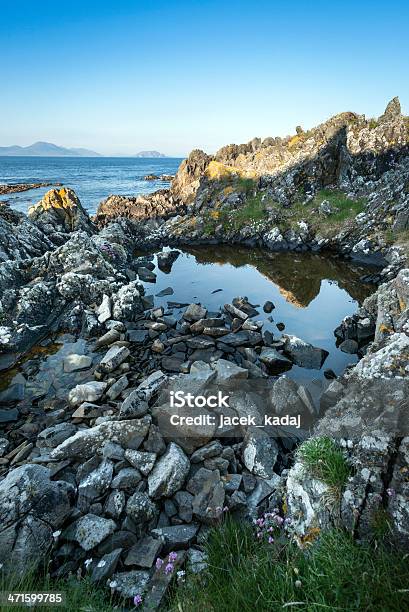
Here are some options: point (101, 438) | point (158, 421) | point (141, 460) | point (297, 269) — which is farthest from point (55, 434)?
point (297, 269)

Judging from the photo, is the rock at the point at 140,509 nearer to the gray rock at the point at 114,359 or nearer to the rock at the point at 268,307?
the gray rock at the point at 114,359

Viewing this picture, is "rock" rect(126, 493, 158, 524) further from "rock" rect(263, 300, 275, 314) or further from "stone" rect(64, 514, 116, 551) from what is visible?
"rock" rect(263, 300, 275, 314)

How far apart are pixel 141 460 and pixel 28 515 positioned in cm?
215

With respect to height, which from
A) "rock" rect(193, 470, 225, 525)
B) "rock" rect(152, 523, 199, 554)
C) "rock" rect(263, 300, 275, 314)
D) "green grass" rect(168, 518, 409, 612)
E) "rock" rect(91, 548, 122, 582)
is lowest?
"rock" rect(263, 300, 275, 314)

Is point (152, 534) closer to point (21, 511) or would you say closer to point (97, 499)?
point (97, 499)

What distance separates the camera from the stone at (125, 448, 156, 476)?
22.7 ft

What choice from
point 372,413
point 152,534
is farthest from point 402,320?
point 152,534

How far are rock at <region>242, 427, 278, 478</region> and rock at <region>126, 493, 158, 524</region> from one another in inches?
90.8

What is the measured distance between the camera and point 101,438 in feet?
25.5

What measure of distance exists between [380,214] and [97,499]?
30.3 m

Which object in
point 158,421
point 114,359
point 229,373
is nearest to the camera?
point 158,421

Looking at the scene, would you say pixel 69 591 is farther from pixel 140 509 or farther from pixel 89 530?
pixel 140 509

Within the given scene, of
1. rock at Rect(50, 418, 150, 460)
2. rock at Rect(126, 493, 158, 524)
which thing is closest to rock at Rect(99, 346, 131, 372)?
rock at Rect(50, 418, 150, 460)

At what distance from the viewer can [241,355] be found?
13.7 meters
